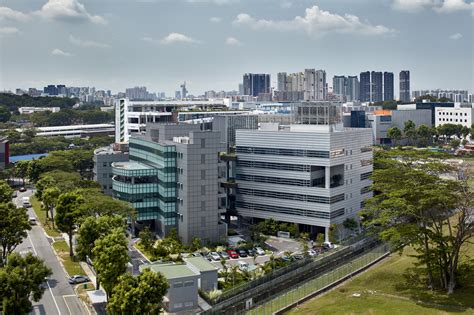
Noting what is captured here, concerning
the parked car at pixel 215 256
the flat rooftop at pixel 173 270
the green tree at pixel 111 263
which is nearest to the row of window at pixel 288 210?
the parked car at pixel 215 256

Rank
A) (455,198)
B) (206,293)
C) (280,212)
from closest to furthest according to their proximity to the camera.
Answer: (455,198) < (206,293) < (280,212)

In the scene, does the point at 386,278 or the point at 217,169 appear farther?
the point at 217,169

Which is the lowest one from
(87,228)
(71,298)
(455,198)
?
(71,298)

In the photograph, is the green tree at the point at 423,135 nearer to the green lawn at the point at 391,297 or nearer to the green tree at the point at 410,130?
the green tree at the point at 410,130

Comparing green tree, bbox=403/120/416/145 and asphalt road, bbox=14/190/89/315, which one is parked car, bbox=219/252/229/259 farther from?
green tree, bbox=403/120/416/145

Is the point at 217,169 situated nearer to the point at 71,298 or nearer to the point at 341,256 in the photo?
the point at 341,256

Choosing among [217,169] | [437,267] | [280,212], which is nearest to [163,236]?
[217,169]

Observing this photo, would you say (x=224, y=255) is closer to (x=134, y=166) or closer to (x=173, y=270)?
(x=173, y=270)
